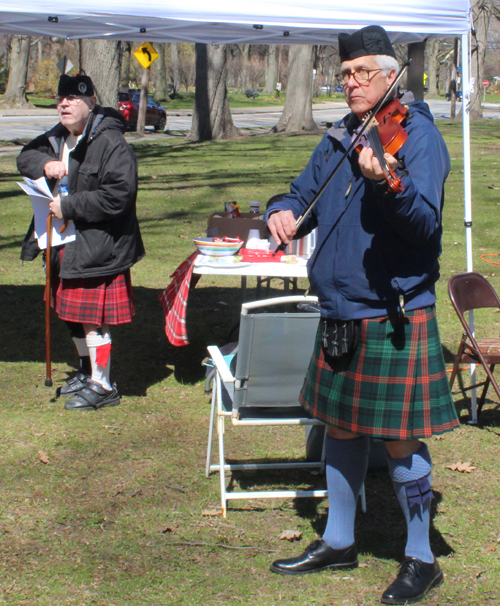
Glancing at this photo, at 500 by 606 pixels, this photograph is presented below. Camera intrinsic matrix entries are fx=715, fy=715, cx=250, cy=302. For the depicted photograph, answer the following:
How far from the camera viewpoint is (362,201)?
230cm

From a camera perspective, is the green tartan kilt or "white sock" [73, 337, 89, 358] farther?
"white sock" [73, 337, 89, 358]

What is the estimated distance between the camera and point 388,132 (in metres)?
2.14

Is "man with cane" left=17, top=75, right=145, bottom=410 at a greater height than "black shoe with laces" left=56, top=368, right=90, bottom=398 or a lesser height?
greater

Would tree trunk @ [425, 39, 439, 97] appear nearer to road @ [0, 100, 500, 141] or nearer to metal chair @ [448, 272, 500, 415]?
road @ [0, 100, 500, 141]

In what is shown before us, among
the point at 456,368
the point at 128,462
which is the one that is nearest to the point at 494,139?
the point at 456,368

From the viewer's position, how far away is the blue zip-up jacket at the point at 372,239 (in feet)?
7.26

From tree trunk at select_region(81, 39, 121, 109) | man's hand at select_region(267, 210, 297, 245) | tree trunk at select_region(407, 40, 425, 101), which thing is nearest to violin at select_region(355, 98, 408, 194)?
man's hand at select_region(267, 210, 297, 245)

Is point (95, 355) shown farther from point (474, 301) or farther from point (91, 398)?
point (474, 301)

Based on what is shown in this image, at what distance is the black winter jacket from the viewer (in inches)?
156

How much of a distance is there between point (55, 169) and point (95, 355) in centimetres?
111

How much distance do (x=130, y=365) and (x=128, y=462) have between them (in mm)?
1529

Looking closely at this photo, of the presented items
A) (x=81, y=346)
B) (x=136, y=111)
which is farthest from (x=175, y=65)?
(x=81, y=346)

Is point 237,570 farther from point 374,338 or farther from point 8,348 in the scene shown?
point 8,348

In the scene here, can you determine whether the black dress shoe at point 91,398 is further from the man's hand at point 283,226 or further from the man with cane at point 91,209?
the man's hand at point 283,226
